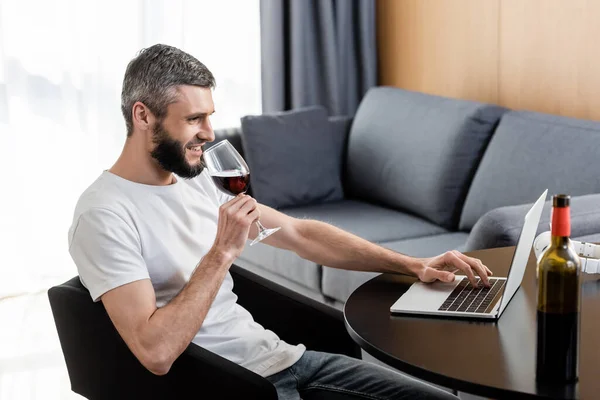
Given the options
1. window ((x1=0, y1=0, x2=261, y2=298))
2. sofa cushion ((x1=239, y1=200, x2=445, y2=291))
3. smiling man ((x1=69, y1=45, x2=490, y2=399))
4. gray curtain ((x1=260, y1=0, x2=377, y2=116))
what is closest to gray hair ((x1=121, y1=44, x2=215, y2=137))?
smiling man ((x1=69, y1=45, x2=490, y2=399))

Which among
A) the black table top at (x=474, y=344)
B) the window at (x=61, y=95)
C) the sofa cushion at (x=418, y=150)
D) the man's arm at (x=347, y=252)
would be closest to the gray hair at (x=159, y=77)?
the man's arm at (x=347, y=252)

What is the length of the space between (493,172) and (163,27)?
202 centimetres

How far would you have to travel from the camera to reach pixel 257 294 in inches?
87.2

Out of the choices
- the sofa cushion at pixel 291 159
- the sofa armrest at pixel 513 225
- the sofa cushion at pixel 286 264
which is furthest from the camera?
the sofa cushion at pixel 291 159

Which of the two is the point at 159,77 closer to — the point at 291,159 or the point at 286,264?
the point at 286,264

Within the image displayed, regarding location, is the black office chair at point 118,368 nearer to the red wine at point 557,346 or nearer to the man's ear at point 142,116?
the man's ear at point 142,116

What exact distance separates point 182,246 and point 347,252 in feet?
1.41

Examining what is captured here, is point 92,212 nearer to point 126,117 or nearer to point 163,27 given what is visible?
point 126,117

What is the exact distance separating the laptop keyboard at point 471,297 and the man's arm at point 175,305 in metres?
0.43

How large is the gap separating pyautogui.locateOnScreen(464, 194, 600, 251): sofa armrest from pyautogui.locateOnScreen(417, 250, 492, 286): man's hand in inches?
21.8

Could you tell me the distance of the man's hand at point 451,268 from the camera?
1.90 m

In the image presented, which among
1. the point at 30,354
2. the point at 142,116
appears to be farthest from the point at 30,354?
the point at 142,116

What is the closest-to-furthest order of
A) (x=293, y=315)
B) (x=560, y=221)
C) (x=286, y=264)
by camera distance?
(x=560, y=221) → (x=293, y=315) → (x=286, y=264)

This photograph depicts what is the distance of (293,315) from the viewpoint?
2162mm
